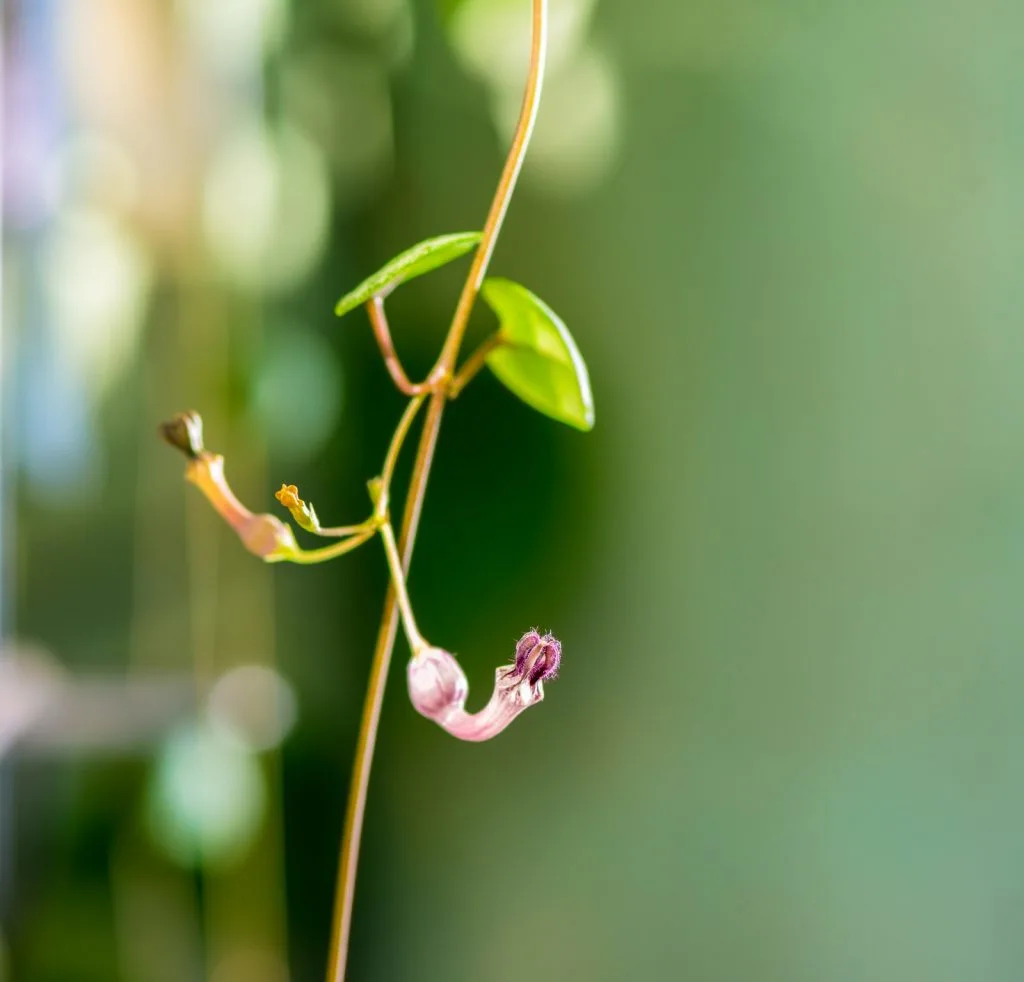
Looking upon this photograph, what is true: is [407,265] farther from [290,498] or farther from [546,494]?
[546,494]

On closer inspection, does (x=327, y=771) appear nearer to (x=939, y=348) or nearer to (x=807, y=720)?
(x=807, y=720)

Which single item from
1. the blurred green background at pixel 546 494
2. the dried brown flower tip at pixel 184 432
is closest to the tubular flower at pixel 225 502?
the dried brown flower tip at pixel 184 432

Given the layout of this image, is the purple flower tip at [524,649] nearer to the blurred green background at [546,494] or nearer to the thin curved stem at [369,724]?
the thin curved stem at [369,724]

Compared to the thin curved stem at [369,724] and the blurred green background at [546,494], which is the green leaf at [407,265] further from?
the blurred green background at [546,494]

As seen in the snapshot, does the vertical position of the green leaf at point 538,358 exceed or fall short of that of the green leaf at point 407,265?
it falls short

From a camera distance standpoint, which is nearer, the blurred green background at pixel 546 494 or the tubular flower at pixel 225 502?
the tubular flower at pixel 225 502

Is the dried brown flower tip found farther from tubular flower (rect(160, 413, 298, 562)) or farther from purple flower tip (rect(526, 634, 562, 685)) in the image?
purple flower tip (rect(526, 634, 562, 685))

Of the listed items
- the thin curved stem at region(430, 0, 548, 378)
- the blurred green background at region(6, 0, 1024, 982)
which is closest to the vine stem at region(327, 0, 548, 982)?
the thin curved stem at region(430, 0, 548, 378)
